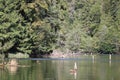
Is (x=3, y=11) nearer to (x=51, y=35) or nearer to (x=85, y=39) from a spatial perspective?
(x=51, y=35)

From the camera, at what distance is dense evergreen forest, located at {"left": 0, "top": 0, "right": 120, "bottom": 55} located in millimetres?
83812

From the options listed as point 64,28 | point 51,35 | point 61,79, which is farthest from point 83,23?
point 61,79

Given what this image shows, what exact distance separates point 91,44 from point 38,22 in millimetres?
24324

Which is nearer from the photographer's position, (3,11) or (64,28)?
(3,11)

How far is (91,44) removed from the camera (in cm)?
10869

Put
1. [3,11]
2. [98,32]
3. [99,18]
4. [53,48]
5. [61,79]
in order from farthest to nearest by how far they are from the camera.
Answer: [99,18]
[98,32]
[53,48]
[3,11]
[61,79]

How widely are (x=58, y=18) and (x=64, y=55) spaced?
12363 mm

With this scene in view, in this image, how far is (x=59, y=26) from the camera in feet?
335

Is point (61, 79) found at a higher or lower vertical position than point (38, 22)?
lower

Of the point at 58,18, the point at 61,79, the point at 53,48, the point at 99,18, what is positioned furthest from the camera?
the point at 99,18

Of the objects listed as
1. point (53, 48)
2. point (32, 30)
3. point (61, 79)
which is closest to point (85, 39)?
point (53, 48)

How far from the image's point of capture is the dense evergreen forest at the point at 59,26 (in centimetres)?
8381

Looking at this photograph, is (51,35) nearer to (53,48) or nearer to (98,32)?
(53,48)

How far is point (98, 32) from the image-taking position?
116 meters
